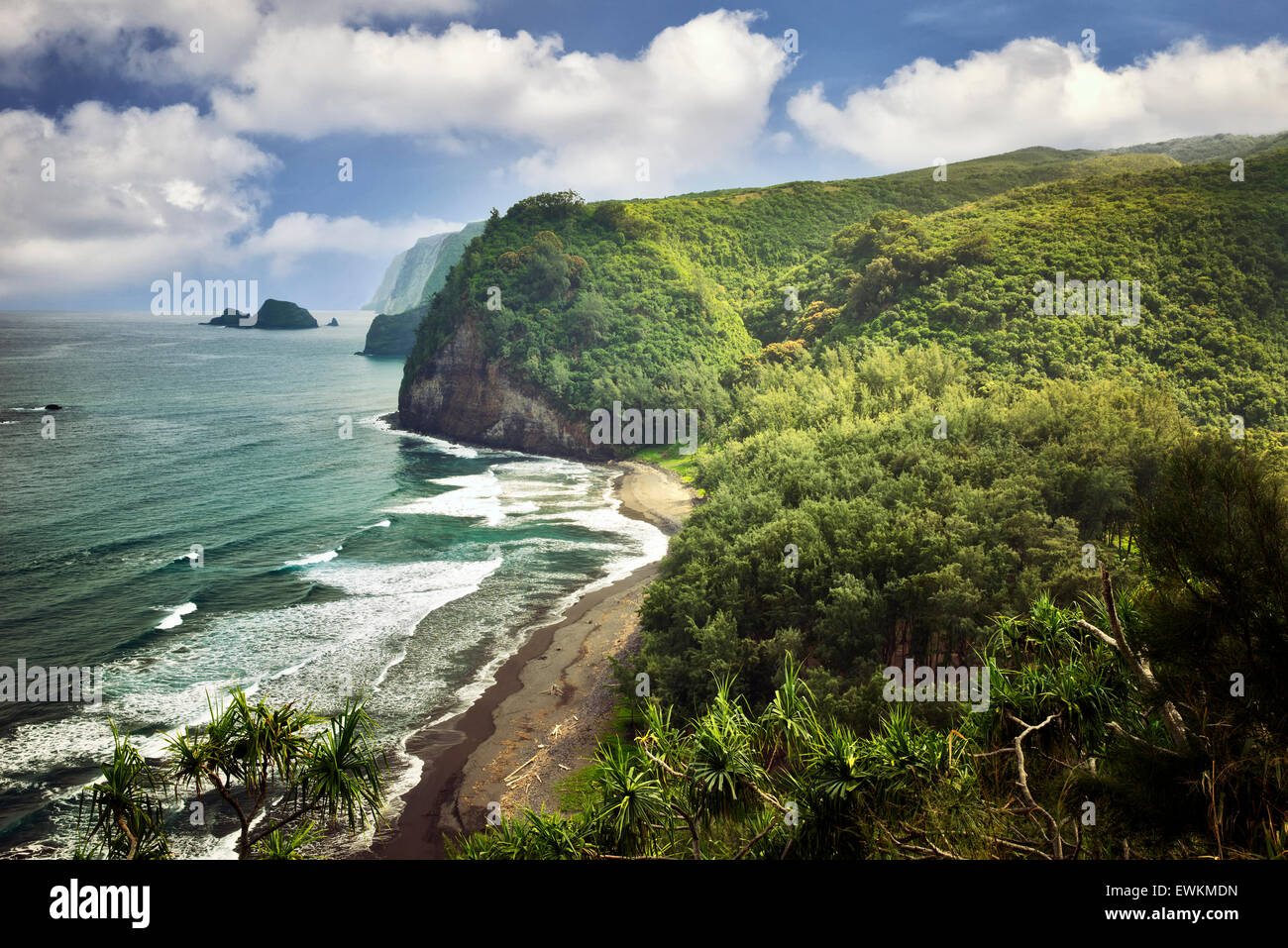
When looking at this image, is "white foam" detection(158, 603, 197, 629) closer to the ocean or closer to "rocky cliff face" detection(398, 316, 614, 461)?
the ocean

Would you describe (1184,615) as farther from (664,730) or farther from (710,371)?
(710,371)

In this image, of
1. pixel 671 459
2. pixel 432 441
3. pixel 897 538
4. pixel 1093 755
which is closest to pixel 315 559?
pixel 897 538

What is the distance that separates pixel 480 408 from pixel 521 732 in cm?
6572

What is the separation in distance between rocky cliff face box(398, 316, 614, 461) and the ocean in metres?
3.30

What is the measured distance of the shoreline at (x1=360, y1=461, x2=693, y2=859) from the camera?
23.3m

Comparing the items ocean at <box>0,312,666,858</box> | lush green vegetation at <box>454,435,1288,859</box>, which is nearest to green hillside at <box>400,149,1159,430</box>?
ocean at <box>0,312,666,858</box>

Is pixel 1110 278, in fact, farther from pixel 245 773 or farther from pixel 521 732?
pixel 245 773

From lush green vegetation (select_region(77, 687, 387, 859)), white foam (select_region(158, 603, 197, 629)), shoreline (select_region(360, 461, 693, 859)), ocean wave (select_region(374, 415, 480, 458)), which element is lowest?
shoreline (select_region(360, 461, 693, 859))

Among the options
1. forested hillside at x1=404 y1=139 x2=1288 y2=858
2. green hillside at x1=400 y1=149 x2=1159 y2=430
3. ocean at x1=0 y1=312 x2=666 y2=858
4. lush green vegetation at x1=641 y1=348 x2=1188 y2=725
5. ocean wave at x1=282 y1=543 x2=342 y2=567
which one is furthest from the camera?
green hillside at x1=400 y1=149 x2=1159 y2=430

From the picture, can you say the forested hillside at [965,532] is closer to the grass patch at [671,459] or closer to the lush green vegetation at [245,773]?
the lush green vegetation at [245,773]

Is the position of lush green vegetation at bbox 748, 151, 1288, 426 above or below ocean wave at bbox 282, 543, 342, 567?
above

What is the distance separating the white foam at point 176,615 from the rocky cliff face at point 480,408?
47882 millimetres

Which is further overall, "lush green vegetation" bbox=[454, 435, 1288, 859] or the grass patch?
the grass patch
